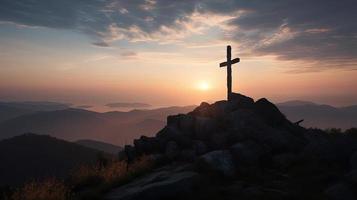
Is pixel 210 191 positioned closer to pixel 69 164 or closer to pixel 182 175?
pixel 182 175

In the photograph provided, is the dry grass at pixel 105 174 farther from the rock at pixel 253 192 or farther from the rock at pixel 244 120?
the rock at pixel 244 120

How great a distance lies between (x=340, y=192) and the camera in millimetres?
13250

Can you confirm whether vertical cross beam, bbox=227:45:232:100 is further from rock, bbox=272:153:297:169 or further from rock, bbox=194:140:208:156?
rock, bbox=272:153:297:169

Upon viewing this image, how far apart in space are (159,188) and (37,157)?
3555 inches

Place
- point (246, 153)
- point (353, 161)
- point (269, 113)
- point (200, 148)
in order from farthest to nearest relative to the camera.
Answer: point (269, 113), point (200, 148), point (246, 153), point (353, 161)

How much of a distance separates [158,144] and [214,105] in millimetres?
5133

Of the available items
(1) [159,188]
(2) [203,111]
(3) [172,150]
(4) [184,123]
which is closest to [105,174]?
(3) [172,150]

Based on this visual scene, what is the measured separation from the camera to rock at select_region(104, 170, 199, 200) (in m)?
13.2

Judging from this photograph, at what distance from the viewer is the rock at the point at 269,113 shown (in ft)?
73.4

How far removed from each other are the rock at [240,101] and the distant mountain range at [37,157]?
213 ft

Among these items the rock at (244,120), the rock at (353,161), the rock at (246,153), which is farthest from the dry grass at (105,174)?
the rock at (353,161)

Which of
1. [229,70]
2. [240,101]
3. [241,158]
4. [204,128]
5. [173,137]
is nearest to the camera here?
[241,158]

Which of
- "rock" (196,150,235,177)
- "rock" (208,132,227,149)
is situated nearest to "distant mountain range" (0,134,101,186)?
"rock" (208,132,227,149)

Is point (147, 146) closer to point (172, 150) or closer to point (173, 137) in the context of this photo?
point (173, 137)
